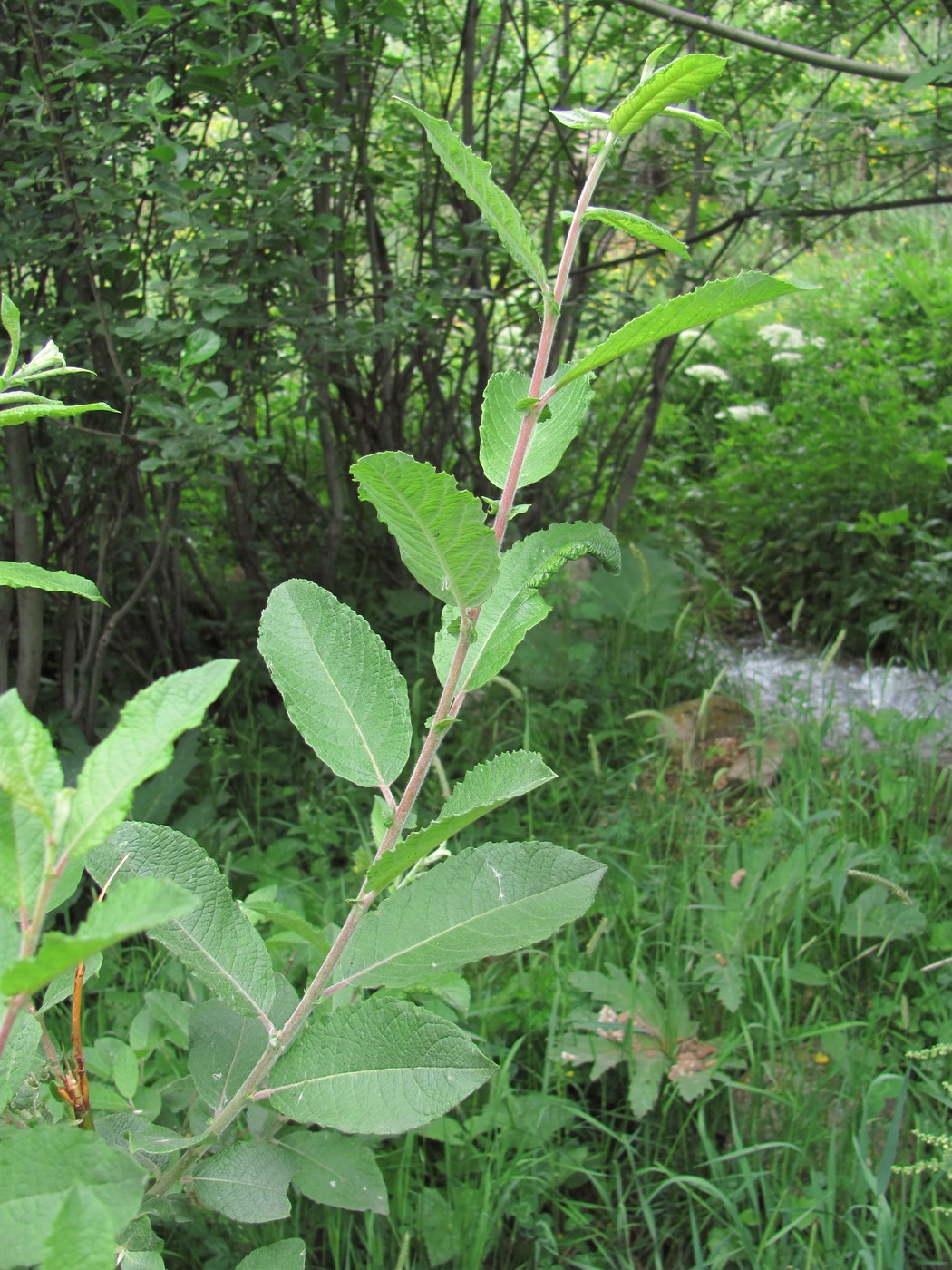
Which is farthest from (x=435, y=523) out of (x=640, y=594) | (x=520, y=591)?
(x=640, y=594)

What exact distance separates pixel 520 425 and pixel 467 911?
349 millimetres

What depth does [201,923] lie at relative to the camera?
Result: 32.5 inches

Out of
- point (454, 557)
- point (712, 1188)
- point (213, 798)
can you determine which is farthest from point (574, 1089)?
point (454, 557)

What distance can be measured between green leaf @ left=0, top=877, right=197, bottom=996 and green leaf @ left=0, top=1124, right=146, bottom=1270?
5.7 inches

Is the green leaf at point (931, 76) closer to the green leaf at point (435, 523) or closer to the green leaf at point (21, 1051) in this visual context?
the green leaf at point (435, 523)

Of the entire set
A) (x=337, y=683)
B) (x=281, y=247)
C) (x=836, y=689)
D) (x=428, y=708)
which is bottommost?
(x=836, y=689)

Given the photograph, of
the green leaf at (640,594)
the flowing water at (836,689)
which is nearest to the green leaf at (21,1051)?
the flowing water at (836,689)

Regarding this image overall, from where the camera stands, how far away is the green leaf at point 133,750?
48 centimetres

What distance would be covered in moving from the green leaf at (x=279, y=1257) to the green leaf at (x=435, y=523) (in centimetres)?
48

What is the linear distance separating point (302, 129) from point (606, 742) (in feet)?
5.93

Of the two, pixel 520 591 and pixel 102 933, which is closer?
pixel 102 933

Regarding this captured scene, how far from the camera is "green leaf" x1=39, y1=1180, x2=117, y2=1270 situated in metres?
0.47

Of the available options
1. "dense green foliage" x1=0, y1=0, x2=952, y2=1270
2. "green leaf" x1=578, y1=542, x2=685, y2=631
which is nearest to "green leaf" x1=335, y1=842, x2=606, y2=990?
"dense green foliage" x1=0, y1=0, x2=952, y2=1270

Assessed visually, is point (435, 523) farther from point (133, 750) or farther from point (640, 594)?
point (640, 594)
